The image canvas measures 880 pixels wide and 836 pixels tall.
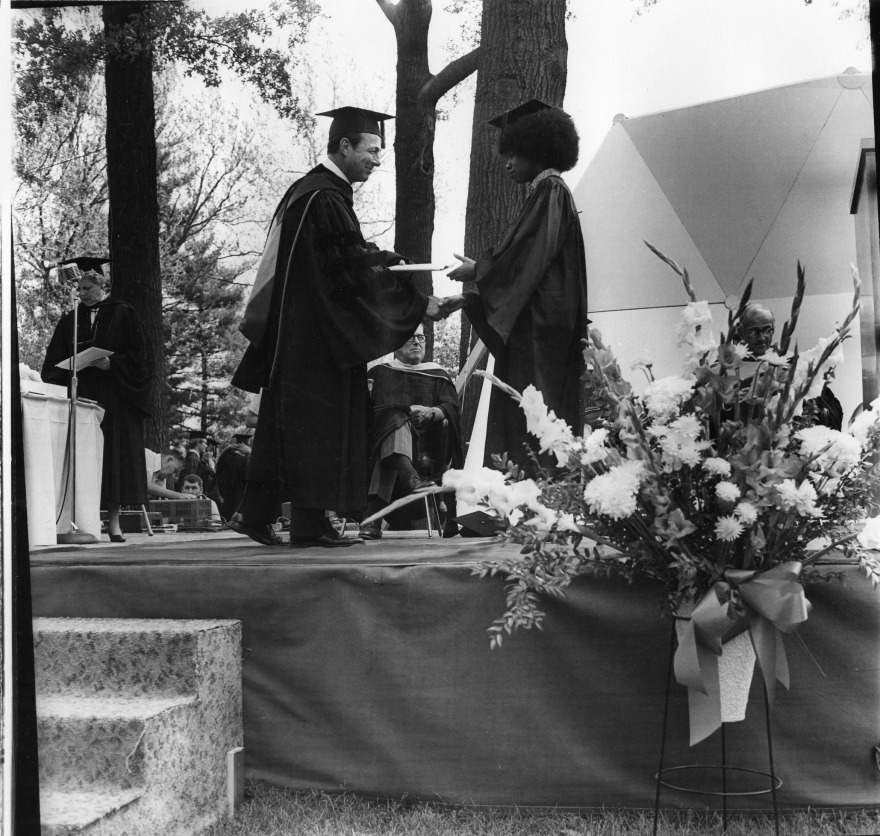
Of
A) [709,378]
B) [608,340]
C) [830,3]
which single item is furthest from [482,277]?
[830,3]

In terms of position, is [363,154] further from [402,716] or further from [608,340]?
[402,716]

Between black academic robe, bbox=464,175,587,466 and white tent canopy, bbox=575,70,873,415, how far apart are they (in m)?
0.07

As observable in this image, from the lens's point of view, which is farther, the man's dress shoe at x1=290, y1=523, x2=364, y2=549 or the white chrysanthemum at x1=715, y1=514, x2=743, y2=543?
the man's dress shoe at x1=290, y1=523, x2=364, y2=549

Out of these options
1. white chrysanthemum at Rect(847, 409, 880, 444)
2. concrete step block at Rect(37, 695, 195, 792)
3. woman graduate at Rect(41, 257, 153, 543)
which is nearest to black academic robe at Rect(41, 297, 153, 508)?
woman graduate at Rect(41, 257, 153, 543)

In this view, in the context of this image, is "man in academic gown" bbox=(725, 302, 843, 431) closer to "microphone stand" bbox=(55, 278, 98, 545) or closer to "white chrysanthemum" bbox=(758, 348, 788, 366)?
"white chrysanthemum" bbox=(758, 348, 788, 366)

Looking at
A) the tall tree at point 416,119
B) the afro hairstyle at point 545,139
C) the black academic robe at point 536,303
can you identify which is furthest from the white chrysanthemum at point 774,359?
the tall tree at point 416,119

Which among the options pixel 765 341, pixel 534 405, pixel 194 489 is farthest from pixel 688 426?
pixel 194 489

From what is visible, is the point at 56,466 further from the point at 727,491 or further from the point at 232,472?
the point at 727,491

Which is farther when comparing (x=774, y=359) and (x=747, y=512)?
(x=774, y=359)

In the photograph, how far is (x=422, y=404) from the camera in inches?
157

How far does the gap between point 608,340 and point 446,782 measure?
5.45 ft

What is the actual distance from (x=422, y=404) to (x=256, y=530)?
0.82 m

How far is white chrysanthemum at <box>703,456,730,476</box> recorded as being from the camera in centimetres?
290

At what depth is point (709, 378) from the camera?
A: 299 cm
